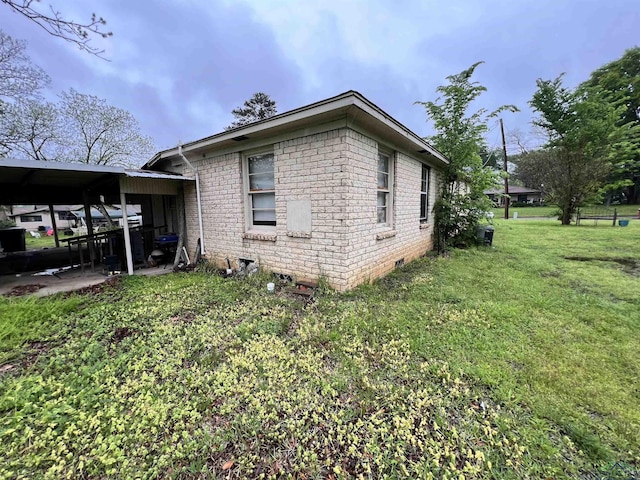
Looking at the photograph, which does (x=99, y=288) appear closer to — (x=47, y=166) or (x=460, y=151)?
(x=47, y=166)

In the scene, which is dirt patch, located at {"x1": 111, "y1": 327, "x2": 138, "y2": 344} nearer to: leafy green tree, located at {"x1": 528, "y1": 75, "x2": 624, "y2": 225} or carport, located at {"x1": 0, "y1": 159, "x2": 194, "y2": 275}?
carport, located at {"x1": 0, "y1": 159, "x2": 194, "y2": 275}

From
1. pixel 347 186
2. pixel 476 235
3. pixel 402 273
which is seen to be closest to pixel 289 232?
pixel 347 186

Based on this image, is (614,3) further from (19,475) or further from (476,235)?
(19,475)

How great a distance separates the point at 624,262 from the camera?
684 centimetres

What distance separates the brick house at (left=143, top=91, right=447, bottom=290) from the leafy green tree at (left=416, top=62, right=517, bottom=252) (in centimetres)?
169

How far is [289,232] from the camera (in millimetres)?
4977

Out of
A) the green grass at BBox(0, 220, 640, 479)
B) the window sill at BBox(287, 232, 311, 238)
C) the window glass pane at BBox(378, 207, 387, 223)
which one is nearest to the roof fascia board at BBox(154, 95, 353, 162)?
the window sill at BBox(287, 232, 311, 238)

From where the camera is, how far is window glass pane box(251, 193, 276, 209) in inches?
217

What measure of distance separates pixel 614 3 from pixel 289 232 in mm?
24425

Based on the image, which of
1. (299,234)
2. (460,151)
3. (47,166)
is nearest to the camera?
(47,166)

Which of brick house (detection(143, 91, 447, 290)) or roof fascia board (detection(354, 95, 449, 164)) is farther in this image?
brick house (detection(143, 91, 447, 290))

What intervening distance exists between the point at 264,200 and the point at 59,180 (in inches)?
237

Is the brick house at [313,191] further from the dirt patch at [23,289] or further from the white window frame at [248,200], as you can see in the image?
the dirt patch at [23,289]

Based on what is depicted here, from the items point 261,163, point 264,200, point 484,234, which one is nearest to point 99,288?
point 264,200
